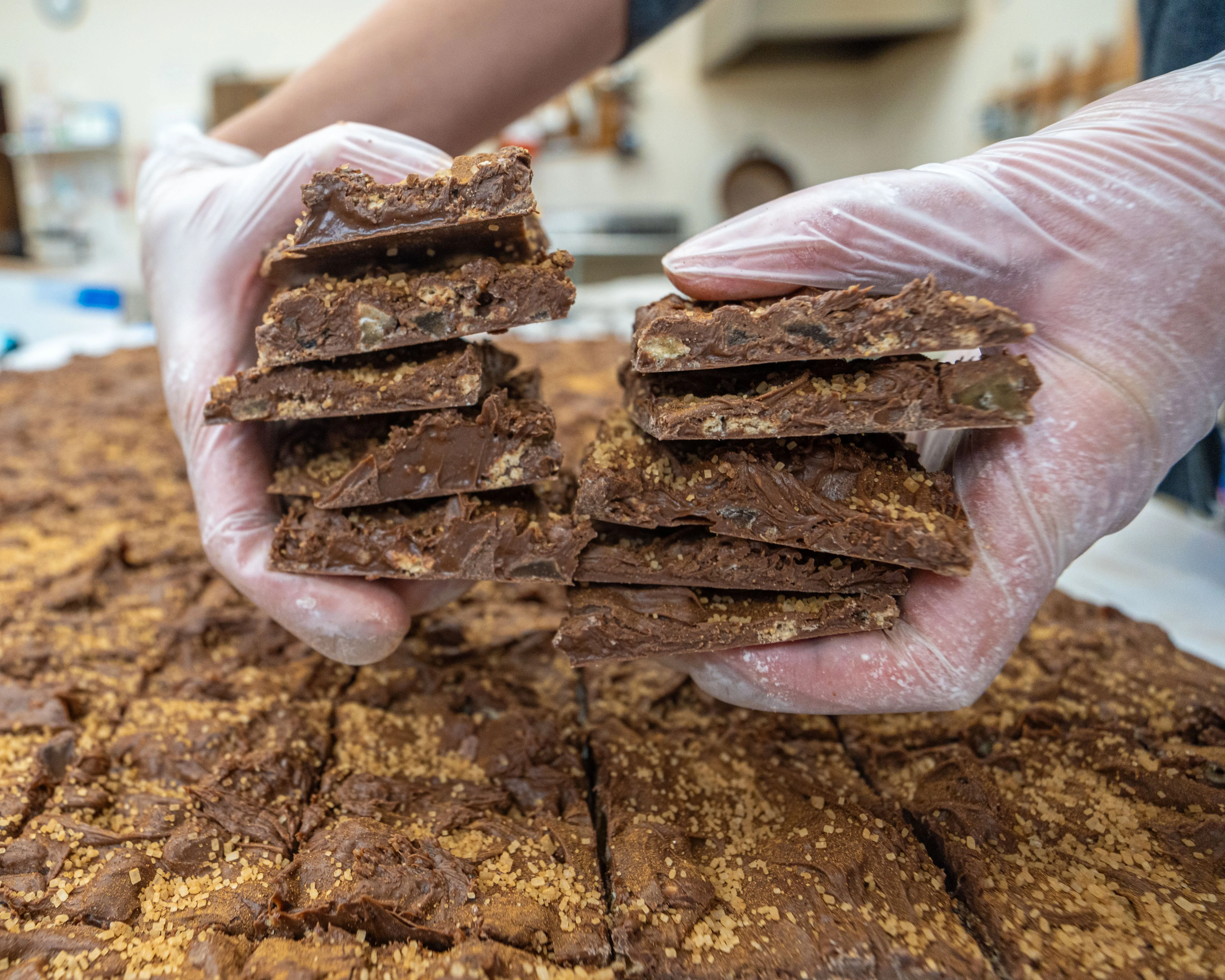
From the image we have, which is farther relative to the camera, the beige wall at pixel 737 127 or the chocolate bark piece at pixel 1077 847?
the beige wall at pixel 737 127

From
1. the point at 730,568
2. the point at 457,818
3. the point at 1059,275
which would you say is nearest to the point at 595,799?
the point at 457,818

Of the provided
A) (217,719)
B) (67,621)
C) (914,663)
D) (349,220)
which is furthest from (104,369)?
(914,663)

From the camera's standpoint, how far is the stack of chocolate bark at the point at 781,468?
4.54 feet

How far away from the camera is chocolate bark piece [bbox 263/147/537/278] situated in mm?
1434

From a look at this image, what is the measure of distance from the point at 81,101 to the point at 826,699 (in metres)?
12.1

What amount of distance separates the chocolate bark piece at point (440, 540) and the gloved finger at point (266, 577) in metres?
0.10

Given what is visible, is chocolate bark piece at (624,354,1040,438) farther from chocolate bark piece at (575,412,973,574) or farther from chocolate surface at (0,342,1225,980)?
chocolate surface at (0,342,1225,980)

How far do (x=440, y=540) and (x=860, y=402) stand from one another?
86cm

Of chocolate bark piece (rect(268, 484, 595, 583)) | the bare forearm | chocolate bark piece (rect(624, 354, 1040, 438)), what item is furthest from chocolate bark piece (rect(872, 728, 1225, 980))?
A: the bare forearm

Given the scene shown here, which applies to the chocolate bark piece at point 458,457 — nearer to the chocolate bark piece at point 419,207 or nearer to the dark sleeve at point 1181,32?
the chocolate bark piece at point 419,207

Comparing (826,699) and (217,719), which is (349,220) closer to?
(217,719)

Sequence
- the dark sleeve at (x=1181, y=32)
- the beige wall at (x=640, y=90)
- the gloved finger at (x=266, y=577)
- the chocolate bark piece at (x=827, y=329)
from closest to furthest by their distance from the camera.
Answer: the chocolate bark piece at (x=827, y=329), the gloved finger at (x=266, y=577), the dark sleeve at (x=1181, y=32), the beige wall at (x=640, y=90)

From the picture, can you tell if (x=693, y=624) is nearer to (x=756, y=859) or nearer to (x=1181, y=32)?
(x=756, y=859)

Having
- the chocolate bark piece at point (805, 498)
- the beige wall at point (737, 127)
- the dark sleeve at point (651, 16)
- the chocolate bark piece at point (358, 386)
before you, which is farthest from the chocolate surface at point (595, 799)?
the beige wall at point (737, 127)
